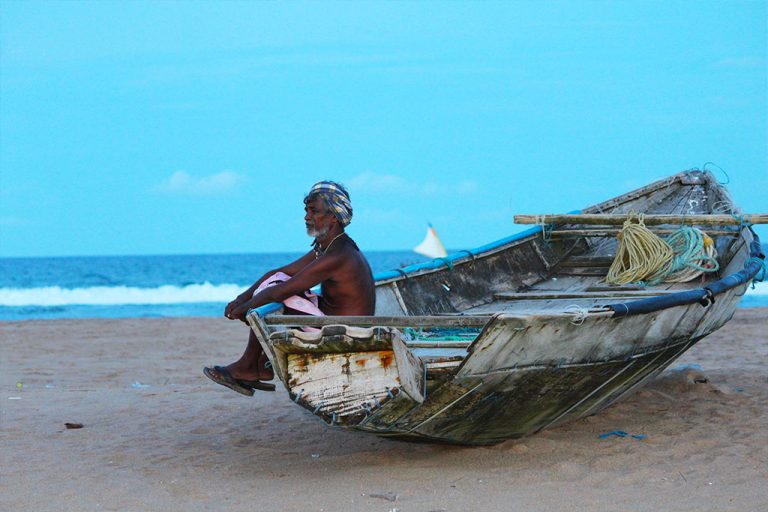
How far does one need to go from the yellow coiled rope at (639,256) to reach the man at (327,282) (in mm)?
2895

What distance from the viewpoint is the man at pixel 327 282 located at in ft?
14.8

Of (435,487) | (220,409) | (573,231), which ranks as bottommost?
(435,487)

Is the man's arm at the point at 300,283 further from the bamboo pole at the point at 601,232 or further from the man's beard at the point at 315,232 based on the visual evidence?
the bamboo pole at the point at 601,232

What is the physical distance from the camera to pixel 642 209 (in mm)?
8234

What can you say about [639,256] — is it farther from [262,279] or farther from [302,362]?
[302,362]

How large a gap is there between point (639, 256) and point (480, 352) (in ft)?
11.2

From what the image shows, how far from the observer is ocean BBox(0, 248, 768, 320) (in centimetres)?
2256

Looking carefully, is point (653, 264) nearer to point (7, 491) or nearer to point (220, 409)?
point (220, 409)

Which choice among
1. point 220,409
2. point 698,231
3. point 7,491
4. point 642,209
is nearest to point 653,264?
point 698,231

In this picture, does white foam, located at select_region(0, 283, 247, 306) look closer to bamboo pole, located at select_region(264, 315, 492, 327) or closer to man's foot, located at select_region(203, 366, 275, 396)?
man's foot, located at select_region(203, 366, 275, 396)

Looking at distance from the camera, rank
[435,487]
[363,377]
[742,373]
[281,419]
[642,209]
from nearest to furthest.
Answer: [363,377]
[435,487]
[281,419]
[742,373]
[642,209]

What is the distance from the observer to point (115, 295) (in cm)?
2845

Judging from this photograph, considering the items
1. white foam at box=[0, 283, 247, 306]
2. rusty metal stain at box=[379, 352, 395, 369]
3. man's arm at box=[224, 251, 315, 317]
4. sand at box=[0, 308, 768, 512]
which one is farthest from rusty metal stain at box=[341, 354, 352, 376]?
white foam at box=[0, 283, 247, 306]

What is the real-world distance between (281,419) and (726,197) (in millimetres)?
4417
